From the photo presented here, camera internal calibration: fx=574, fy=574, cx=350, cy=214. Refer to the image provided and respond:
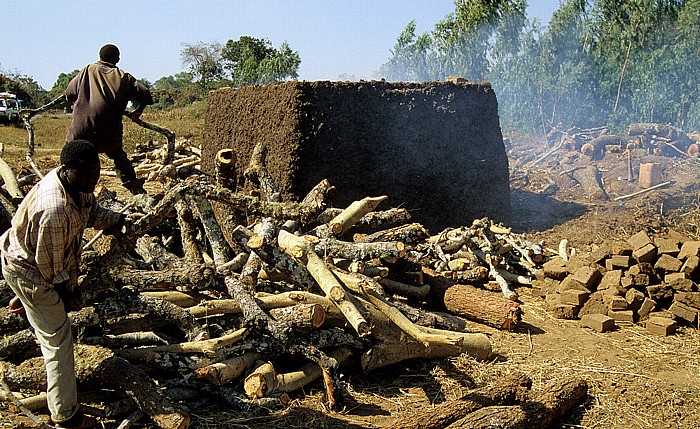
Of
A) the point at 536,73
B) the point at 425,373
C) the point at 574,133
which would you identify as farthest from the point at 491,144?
the point at 536,73

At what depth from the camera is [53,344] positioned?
345 cm

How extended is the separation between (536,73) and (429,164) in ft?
59.5

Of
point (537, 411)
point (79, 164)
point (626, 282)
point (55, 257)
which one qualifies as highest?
point (79, 164)

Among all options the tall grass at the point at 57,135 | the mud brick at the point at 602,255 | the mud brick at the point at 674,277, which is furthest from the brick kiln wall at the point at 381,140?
the tall grass at the point at 57,135

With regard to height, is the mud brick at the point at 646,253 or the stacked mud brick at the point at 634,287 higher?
the mud brick at the point at 646,253

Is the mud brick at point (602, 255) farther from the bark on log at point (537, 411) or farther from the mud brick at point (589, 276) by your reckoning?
the bark on log at point (537, 411)

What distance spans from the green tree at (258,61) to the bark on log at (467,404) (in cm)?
2998

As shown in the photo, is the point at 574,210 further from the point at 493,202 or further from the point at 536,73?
the point at 536,73

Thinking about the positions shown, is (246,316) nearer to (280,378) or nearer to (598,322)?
(280,378)

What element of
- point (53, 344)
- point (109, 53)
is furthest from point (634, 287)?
point (109, 53)

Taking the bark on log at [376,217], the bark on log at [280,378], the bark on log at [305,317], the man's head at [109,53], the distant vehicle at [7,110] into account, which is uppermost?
the distant vehicle at [7,110]

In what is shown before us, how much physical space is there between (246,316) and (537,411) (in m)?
2.22

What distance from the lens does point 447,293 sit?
20.6 ft

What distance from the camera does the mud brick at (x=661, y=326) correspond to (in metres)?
5.96
